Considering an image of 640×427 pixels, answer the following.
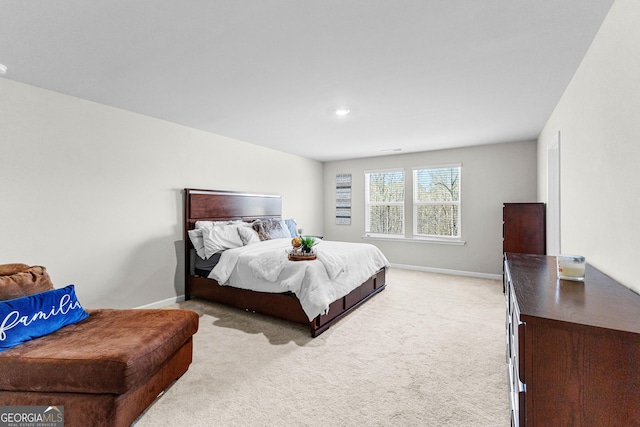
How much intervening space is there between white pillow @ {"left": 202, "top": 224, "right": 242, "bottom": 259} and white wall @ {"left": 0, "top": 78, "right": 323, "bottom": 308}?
462mm

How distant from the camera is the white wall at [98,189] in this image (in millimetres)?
2645

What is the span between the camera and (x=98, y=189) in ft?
10.4

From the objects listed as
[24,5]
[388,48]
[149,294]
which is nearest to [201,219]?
[149,294]

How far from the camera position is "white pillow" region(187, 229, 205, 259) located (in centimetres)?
388

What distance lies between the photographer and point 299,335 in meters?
2.88

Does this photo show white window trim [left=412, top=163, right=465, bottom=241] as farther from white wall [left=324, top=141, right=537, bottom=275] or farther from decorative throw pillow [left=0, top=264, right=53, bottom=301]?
decorative throw pillow [left=0, top=264, right=53, bottom=301]

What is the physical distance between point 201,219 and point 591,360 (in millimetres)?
4101

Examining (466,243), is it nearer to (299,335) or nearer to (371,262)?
(371,262)

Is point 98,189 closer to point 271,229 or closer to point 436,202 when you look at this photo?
point 271,229

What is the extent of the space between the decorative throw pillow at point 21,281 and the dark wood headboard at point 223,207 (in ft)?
6.27

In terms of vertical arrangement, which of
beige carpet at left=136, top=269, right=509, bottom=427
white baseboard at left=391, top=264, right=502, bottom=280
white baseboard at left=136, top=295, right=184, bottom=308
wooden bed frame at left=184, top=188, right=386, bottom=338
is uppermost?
wooden bed frame at left=184, top=188, right=386, bottom=338

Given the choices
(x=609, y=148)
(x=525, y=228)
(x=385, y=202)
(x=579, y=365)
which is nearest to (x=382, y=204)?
(x=385, y=202)

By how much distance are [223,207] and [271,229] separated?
2.61 ft

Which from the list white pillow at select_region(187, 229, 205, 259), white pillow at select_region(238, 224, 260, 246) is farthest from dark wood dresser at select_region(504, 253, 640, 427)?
white pillow at select_region(187, 229, 205, 259)
